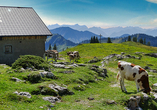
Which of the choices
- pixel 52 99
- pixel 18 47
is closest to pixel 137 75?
pixel 52 99

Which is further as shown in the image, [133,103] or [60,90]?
[60,90]

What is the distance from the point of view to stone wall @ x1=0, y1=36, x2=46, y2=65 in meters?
24.4

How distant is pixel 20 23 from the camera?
27734 millimetres

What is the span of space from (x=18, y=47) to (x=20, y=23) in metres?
5.58

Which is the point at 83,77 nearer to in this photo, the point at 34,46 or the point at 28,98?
the point at 28,98

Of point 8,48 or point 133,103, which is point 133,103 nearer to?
point 133,103

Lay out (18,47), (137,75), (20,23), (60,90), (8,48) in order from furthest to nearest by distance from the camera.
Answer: (20,23) → (18,47) → (8,48) → (137,75) → (60,90)

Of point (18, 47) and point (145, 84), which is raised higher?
point (18, 47)

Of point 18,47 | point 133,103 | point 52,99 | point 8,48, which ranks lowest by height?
point 133,103

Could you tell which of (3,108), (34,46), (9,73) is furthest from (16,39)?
(3,108)

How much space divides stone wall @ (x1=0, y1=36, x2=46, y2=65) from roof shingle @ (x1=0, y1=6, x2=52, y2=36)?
1.01 metres

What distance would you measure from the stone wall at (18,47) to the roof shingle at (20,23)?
3.30 ft

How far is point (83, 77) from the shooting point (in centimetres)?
1886

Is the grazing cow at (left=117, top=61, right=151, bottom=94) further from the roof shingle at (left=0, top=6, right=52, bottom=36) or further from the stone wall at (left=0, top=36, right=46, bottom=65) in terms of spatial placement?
the stone wall at (left=0, top=36, right=46, bottom=65)
